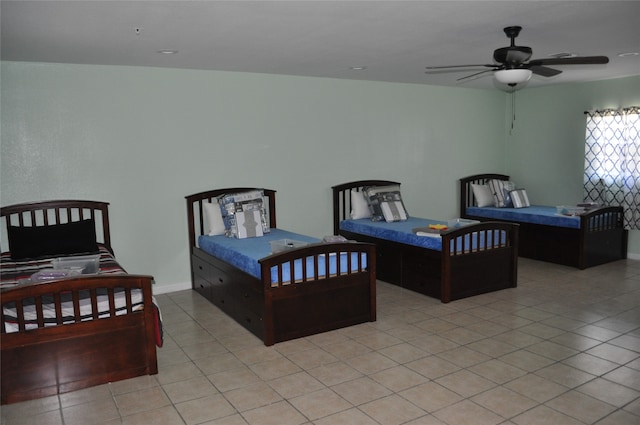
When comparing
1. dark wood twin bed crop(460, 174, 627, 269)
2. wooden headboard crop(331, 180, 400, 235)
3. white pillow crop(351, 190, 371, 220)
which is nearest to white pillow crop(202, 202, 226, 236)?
wooden headboard crop(331, 180, 400, 235)

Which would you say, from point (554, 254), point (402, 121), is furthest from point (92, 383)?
point (554, 254)

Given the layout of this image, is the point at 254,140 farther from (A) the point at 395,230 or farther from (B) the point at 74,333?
(B) the point at 74,333

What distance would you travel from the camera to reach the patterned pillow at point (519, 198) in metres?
6.99

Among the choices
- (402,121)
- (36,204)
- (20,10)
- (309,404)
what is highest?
(20,10)

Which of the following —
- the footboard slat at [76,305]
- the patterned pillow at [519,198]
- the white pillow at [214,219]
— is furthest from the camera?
the patterned pillow at [519,198]

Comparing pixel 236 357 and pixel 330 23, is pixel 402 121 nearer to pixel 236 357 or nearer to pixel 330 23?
pixel 330 23

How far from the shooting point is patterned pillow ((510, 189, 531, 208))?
6.99 meters

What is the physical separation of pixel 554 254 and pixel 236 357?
4508mm

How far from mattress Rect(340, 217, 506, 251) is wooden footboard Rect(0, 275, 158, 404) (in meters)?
2.76

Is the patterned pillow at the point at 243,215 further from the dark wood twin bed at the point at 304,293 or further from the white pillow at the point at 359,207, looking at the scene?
the white pillow at the point at 359,207

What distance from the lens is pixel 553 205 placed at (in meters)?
7.45

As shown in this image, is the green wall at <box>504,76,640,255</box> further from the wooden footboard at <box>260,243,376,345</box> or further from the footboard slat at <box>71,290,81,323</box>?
the footboard slat at <box>71,290,81,323</box>

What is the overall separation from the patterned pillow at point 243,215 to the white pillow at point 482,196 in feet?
11.1

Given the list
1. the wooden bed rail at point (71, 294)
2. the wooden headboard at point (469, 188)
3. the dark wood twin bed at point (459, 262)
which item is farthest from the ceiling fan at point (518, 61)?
the wooden headboard at point (469, 188)
